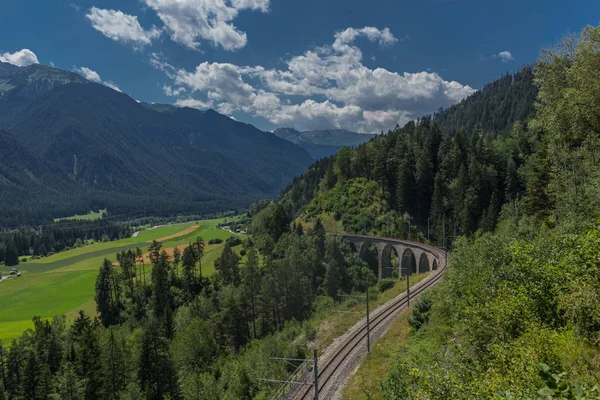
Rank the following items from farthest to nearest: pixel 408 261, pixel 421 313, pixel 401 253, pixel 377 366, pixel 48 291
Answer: pixel 48 291 → pixel 401 253 → pixel 408 261 → pixel 421 313 → pixel 377 366

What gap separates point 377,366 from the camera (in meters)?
36.1

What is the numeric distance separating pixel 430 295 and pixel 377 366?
29.4 feet

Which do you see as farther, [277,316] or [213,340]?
[277,316]

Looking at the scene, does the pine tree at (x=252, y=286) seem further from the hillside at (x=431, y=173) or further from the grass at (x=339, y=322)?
the hillside at (x=431, y=173)

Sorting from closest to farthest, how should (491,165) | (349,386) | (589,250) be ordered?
(589,250)
(349,386)
(491,165)

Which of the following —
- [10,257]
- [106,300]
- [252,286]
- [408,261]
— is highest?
[252,286]

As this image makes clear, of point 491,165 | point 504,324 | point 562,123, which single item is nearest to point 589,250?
point 504,324

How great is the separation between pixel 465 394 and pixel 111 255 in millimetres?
200417

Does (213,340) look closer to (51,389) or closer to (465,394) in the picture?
(51,389)

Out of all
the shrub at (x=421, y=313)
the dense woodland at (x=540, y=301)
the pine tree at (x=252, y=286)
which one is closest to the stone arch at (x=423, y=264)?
the pine tree at (x=252, y=286)

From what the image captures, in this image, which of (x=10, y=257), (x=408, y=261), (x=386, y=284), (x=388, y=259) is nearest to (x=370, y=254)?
(x=388, y=259)

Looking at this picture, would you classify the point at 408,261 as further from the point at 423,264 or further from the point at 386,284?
the point at 386,284

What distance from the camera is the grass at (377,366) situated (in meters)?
31.1

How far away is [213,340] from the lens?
208ft
